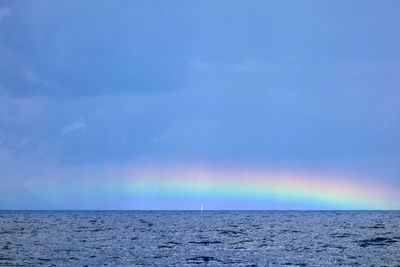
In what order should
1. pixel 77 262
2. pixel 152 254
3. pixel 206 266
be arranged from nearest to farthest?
pixel 206 266, pixel 77 262, pixel 152 254

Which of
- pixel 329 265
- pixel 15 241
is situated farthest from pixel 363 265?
pixel 15 241

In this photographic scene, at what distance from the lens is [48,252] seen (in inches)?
2511

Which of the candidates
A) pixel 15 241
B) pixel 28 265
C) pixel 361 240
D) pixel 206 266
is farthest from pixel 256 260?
pixel 15 241

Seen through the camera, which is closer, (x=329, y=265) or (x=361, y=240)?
(x=329, y=265)

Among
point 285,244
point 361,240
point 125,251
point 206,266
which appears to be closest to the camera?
point 206,266

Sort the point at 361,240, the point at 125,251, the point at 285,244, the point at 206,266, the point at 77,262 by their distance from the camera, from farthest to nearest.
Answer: the point at 361,240, the point at 285,244, the point at 125,251, the point at 77,262, the point at 206,266

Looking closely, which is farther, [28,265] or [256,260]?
[256,260]

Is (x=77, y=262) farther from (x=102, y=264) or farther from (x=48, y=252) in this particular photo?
(x=48, y=252)

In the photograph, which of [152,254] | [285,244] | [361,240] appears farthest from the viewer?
[361,240]

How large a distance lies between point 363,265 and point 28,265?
33.5m

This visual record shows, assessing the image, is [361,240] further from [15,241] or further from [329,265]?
[15,241]

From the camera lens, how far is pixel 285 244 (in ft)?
240

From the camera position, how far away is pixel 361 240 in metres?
78.8

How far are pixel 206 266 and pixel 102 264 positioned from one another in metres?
10.9
